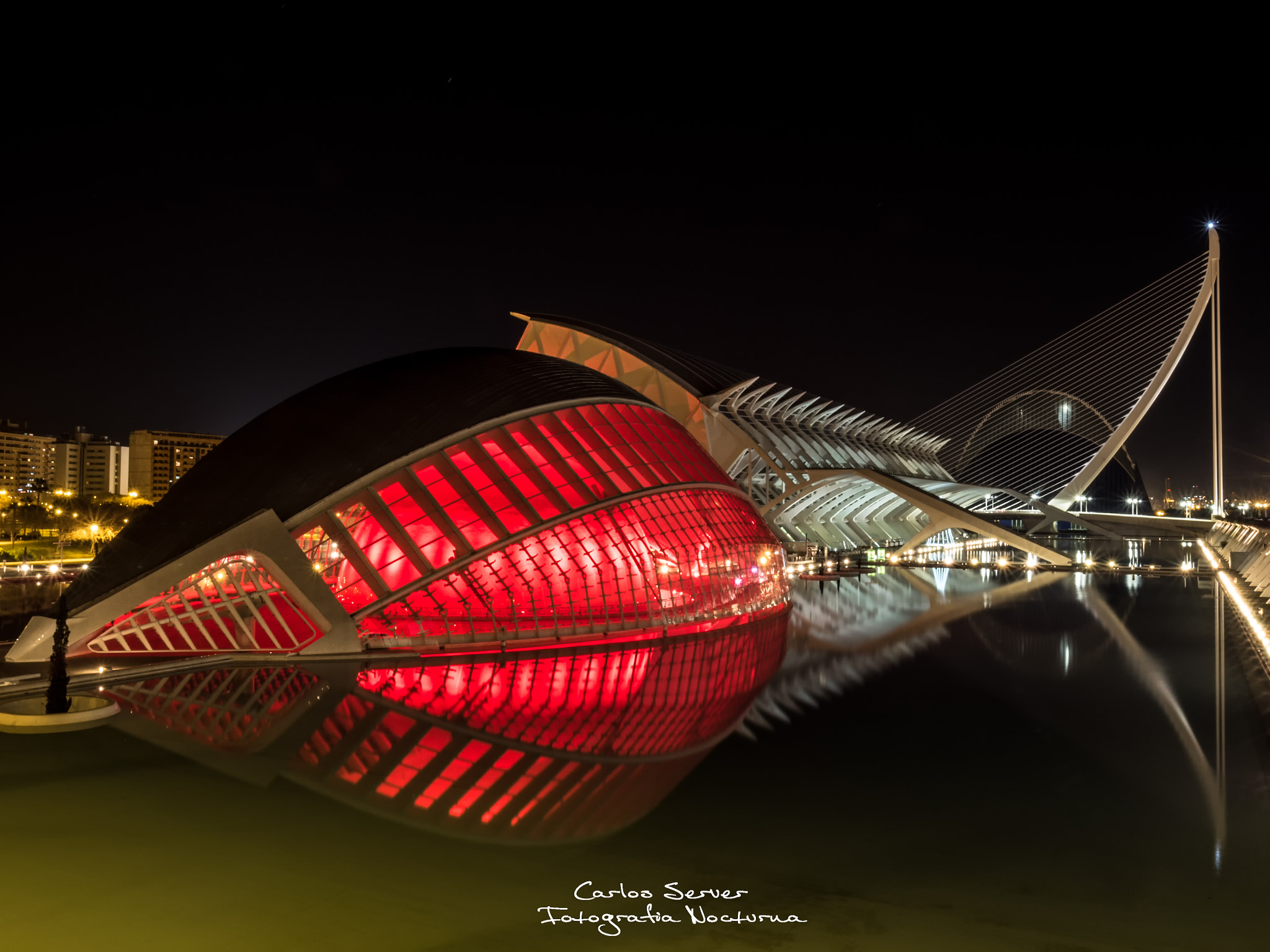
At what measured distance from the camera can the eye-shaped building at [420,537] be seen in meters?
18.8

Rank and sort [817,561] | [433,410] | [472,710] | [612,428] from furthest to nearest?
[817,561]
[612,428]
[433,410]
[472,710]

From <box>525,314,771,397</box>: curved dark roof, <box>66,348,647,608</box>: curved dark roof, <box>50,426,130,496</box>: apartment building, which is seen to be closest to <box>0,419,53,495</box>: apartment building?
<box>50,426,130,496</box>: apartment building

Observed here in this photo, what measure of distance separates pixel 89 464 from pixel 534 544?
15564 centimetres

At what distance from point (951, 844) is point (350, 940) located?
5.52 m

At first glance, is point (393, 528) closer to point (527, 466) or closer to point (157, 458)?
point (527, 466)

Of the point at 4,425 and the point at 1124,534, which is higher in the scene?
the point at 4,425

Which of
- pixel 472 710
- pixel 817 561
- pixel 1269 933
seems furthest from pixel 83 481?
pixel 1269 933

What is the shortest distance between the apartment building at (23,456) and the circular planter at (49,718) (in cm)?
14590

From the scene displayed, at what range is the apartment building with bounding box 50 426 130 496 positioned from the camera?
147500mm

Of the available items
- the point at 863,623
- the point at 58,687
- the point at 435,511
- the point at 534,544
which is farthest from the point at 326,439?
the point at 863,623

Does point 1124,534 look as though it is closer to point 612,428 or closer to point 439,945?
point 612,428

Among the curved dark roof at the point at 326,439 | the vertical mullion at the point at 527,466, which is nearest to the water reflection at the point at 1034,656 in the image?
the vertical mullion at the point at 527,466

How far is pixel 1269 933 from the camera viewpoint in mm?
6844

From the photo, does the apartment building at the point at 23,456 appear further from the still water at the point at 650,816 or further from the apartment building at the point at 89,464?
the still water at the point at 650,816
